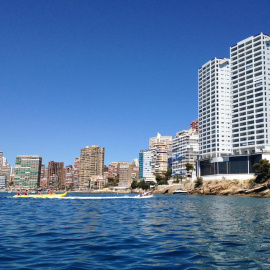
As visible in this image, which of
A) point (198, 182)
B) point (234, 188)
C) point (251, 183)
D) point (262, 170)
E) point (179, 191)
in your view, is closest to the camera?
point (262, 170)

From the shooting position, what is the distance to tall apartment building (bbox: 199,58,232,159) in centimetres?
14625

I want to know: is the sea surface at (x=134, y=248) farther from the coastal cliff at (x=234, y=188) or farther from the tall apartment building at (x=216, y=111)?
the tall apartment building at (x=216, y=111)

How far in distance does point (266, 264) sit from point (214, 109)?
144 meters

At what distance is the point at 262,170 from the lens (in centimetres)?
11019

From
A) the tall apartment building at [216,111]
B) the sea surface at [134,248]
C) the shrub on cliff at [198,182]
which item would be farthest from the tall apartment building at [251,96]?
the sea surface at [134,248]

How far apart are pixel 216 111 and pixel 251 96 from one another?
20.5 metres

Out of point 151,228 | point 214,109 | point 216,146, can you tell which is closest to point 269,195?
point 216,146

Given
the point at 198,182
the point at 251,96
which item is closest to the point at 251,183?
the point at 198,182

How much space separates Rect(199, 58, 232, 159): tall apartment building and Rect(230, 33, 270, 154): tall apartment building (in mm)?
8088

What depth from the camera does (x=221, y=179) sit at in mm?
129625

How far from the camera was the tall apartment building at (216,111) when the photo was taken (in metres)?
146

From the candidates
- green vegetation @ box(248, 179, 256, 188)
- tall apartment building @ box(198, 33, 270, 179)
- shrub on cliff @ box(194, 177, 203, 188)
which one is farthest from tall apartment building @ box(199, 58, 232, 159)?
green vegetation @ box(248, 179, 256, 188)

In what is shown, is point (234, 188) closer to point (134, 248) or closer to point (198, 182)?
point (198, 182)

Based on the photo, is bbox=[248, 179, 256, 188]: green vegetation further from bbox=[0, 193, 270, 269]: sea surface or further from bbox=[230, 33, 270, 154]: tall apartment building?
bbox=[0, 193, 270, 269]: sea surface
